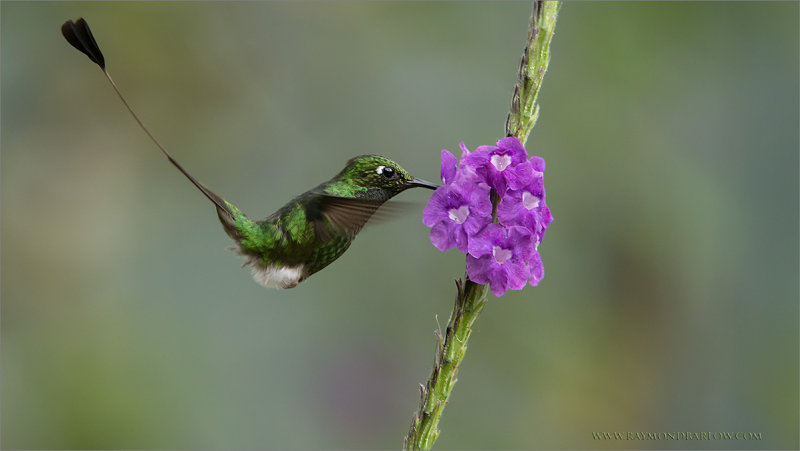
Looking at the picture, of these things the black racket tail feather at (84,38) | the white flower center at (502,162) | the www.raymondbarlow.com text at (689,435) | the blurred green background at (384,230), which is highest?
the black racket tail feather at (84,38)

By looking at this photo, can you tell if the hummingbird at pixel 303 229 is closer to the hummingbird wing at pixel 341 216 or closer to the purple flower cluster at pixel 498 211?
the hummingbird wing at pixel 341 216

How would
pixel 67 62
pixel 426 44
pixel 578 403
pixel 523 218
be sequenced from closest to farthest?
1. pixel 523 218
2. pixel 67 62
3. pixel 578 403
4. pixel 426 44

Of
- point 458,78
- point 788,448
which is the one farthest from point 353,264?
point 788,448

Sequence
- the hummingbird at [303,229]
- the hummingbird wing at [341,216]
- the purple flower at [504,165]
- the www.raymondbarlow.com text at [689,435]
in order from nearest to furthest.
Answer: the purple flower at [504,165] → the hummingbird wing at [341,216] → the hummingbird at [303,229] → the www.raymondbarlow.com text at [689,435]

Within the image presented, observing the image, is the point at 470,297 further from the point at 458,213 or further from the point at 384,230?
the point at 384,230

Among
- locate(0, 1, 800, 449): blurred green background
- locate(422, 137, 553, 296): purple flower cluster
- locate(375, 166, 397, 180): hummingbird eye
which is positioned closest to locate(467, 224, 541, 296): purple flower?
locate(422, 137, 553, 296): purple flower cluster

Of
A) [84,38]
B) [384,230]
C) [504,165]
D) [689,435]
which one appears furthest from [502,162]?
[689,435]

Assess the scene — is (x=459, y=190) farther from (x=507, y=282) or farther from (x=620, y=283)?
(x=620, y=283)

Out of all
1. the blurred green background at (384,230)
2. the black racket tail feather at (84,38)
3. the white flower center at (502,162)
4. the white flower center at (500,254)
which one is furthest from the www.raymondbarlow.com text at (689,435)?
the black racket tail feather at (84,38)

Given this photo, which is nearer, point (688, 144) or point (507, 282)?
point (507, 282)
